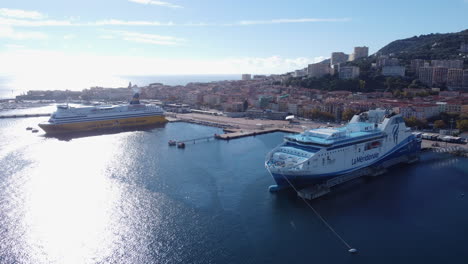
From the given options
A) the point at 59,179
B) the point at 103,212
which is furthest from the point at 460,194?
the point at 59,179

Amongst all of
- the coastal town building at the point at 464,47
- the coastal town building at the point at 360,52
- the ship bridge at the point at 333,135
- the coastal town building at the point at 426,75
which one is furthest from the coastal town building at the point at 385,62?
the ship bridge at the point at 333,135

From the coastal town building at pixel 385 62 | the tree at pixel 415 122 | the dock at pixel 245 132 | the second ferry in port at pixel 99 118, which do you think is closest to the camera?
the dock at pixel 245 132

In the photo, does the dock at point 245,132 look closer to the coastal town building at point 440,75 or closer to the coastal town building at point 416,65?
the coastal town building at point 440,75

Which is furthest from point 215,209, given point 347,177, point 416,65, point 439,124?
point 416,65

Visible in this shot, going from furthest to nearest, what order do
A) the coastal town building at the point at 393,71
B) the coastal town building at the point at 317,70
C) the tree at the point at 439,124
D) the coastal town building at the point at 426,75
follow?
the coastal town building at the point at 317,70
the coastal town building at the point at 393,71
the coastal town building at the point at 426,75
the tree at the point at 439,124

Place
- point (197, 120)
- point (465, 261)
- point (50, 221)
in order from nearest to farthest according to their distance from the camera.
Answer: point (465, 261), point (50, 221), point (197, 120)

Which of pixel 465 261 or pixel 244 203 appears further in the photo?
pixel 244 203

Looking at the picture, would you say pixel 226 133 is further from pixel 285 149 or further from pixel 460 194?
pixel 460 194
